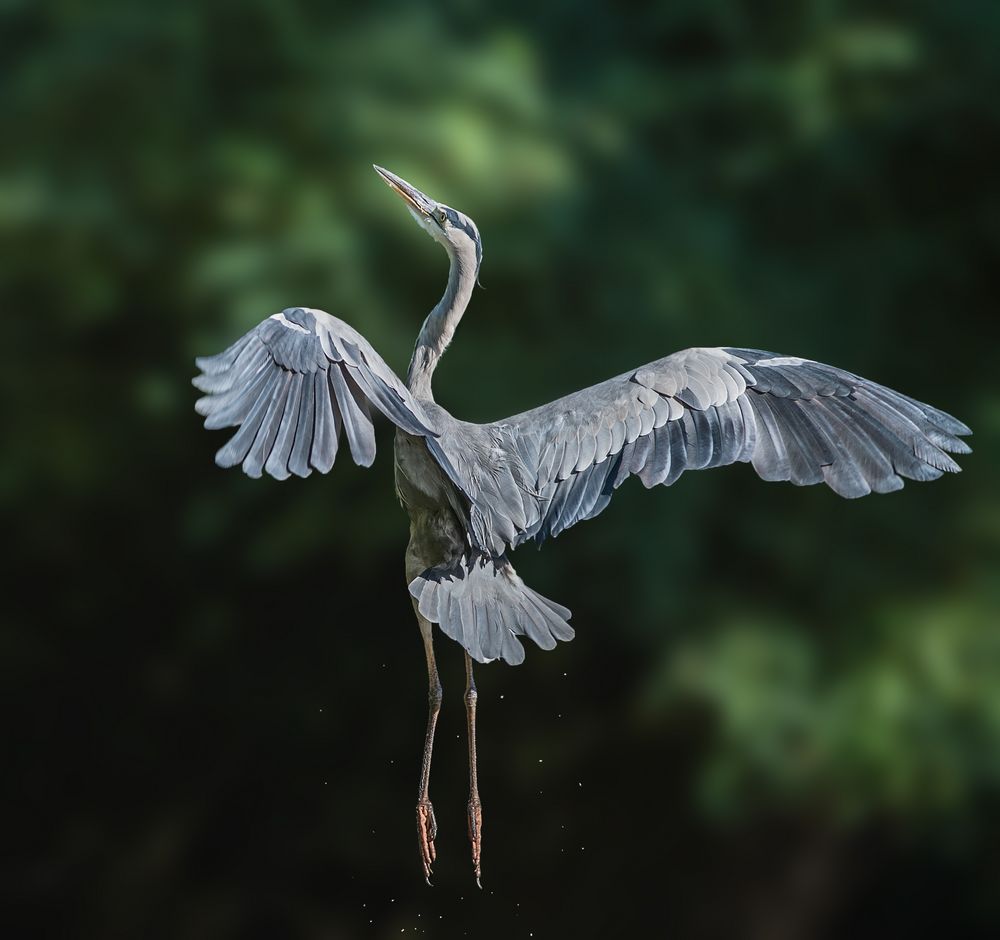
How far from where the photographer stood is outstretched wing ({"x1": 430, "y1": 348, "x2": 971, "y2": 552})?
315cm

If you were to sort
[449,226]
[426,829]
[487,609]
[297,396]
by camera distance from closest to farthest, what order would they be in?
[297,396], [487,609], [426,829], [449,226]

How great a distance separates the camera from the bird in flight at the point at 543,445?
2.88m

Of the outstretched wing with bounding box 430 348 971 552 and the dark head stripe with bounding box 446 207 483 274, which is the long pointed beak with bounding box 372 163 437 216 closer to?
the dark head stripe with bounding box 446 207 483 274

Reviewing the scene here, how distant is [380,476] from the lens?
535cm

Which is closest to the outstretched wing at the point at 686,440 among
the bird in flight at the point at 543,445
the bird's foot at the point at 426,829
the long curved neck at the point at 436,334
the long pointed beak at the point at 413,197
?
the bird in flight at the point at 543,445

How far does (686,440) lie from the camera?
3174 millimetres

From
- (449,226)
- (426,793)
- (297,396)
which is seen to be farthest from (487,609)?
(449,226)

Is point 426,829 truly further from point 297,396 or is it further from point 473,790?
point 297,396

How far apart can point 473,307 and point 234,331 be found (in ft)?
2.65

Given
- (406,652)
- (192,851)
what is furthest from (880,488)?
(192,851)

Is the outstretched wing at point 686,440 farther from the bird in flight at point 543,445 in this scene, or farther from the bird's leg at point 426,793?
the bird's leg at point 426,793

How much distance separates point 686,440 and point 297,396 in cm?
78

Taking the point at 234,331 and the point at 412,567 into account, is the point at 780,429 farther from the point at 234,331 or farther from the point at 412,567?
the point at 234,331

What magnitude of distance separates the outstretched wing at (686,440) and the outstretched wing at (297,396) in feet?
1.16
